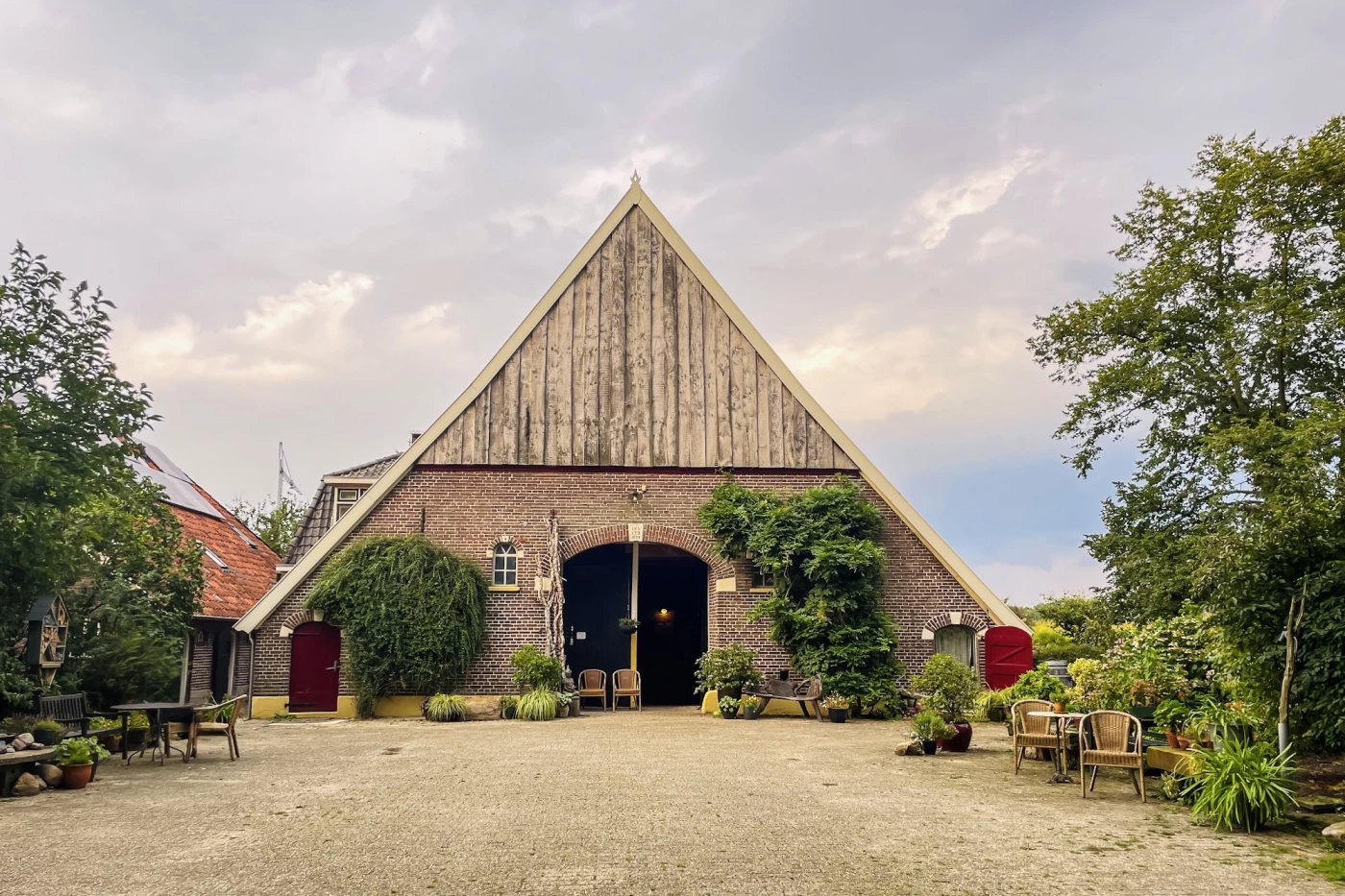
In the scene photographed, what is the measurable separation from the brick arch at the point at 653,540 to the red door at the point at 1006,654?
470 cm

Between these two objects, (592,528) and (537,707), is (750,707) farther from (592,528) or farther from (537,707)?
(592,528)

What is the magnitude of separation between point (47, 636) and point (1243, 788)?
12061mm

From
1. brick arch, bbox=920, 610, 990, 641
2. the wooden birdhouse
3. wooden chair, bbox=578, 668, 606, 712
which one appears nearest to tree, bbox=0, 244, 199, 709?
the wooden birdhouse

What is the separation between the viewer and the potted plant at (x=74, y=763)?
10.1 metres

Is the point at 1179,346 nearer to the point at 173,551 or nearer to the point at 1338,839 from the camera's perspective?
the point at 1338,839

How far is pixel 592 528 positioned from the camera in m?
18.6

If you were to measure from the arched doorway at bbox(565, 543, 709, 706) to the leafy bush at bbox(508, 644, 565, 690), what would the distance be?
9.43 feet

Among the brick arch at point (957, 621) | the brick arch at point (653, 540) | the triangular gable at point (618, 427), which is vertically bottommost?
the brick arch at point (957, 621)

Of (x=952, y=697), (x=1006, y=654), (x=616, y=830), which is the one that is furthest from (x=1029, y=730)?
(x=1006, y=654)

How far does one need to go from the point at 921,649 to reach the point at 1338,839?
1080 centimetres

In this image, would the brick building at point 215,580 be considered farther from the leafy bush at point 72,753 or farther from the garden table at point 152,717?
the leafy bush at point 72,753

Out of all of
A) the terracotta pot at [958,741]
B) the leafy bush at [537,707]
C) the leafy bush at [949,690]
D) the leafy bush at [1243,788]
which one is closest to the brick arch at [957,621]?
the leafy bush at [949,690]

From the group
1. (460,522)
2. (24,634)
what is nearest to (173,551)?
(460,522)

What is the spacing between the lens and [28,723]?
10.6m
